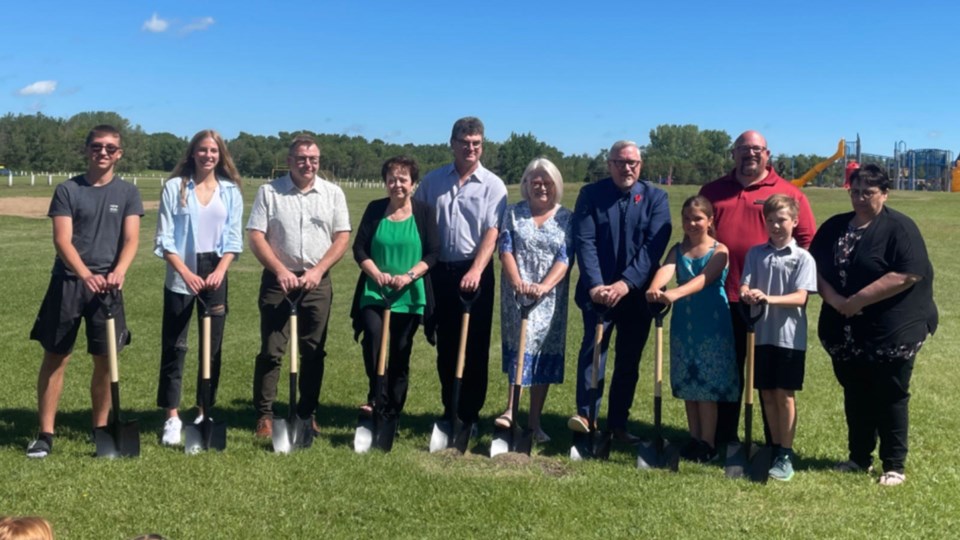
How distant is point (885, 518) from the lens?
498 cm

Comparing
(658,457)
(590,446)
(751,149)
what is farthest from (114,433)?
(751,149)

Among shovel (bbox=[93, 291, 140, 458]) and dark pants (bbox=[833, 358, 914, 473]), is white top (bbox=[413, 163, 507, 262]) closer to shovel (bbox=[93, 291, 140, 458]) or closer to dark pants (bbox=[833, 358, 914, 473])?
shovel (bbox=[93, 291, 140, 458])

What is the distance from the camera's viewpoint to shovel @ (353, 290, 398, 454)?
20.1 feet

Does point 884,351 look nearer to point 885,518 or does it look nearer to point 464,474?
point 885,518

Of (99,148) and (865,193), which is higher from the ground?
(99,148)

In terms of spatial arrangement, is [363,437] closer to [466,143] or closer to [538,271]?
[538,271]

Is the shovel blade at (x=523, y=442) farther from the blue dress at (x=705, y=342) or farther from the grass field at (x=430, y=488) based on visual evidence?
the blue dress at (x=705, y=342)

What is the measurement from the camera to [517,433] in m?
6.13

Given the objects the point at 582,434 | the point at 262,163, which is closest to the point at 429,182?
the point at 582,434

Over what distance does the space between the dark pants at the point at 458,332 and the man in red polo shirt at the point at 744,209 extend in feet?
5.65

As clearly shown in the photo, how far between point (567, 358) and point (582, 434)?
397cm

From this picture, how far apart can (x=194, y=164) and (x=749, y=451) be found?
14.3ft

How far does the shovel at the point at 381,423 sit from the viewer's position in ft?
20.1

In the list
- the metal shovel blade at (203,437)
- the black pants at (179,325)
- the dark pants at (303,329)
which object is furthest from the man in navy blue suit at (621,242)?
the black pants at (179,325)
